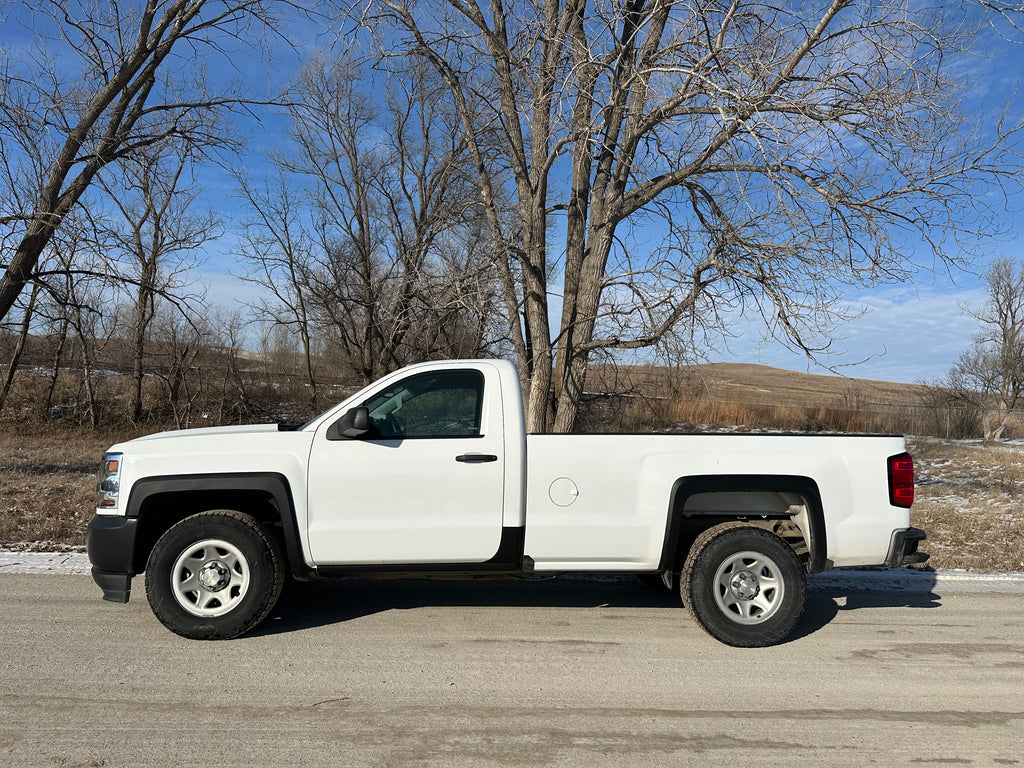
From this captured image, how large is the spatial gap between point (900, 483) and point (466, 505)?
307cm

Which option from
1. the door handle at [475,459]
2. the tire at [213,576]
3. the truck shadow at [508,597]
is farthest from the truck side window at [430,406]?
the truck shadow at [508,597]

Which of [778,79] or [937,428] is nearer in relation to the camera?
[778,79]

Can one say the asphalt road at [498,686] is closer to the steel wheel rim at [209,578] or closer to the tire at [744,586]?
the tire at [744,586]

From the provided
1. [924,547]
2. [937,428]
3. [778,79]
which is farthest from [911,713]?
[937,428]

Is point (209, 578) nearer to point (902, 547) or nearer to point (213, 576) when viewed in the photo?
point (213, 576)

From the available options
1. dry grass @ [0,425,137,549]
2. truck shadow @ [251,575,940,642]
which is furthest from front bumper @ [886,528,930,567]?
dry grass @ [0,425,137,549]

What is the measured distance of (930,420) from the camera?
30.4 m

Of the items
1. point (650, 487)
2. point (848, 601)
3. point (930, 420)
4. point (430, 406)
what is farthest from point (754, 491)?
point (930, 420)

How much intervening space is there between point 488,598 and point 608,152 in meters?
6.57

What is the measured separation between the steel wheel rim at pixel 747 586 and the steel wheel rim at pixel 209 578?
3.29 meters

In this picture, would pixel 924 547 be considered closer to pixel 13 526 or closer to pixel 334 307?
pixel 13 526

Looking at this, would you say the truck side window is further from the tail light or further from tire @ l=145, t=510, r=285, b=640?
the tail light

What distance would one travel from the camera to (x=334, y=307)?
73.8ft

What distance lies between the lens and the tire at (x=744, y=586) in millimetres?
5109
